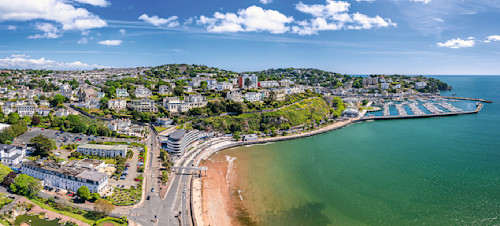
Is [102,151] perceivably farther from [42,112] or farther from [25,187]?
[42,112]

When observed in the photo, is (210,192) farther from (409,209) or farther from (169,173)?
(409,209)

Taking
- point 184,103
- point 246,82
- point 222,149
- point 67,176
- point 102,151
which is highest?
point 246,82

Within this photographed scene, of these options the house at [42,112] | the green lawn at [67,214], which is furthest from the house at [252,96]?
the green lawn at [67,214]

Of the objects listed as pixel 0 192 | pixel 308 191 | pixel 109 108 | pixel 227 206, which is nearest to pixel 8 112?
pixel 109 108

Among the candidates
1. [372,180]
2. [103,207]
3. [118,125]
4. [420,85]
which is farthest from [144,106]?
[420,85]

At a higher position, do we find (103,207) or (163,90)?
(163,90)
